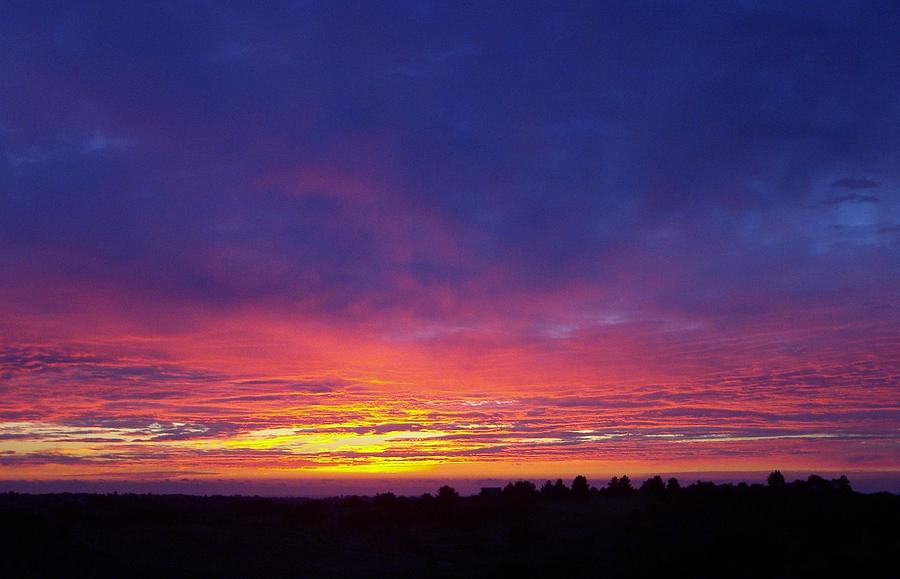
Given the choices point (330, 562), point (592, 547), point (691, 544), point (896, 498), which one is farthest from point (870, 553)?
point (330, 562)

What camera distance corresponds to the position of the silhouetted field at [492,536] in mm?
27391

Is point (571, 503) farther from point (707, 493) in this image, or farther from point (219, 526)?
point (219, 526)

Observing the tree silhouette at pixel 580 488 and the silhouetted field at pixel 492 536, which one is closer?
the silhouetted field at pixel 492 536

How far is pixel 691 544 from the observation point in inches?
1158

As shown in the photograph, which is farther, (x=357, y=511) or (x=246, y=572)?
(x=357, y=511)

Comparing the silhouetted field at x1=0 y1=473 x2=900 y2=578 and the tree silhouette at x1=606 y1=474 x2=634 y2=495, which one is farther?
the tree silhouette at x1=606 y1=474 x2=634 y2=495

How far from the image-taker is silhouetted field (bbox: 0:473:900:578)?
27391 mm

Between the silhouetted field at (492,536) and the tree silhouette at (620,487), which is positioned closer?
the silhouetted field at (492,536)

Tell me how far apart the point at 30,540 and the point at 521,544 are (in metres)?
24.9

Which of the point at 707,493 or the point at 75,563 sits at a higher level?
the point at 707,493

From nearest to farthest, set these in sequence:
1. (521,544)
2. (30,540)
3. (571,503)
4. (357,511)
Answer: (30,540) < (521,544) < (357,511) < (571,503)

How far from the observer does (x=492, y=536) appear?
45.5 meters

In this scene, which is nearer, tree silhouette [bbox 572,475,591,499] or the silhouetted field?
the silhouetted field

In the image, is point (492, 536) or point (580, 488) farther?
point (580, 488)
